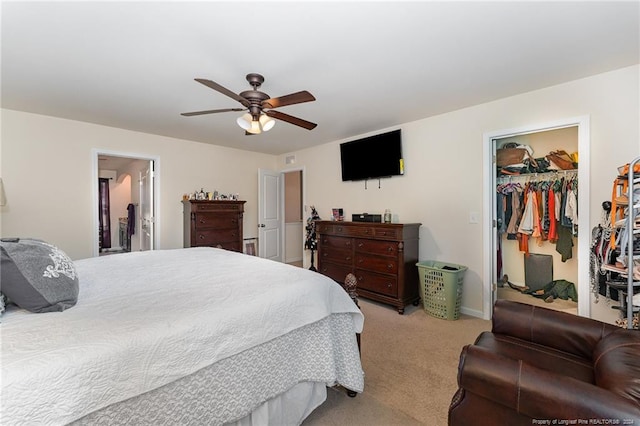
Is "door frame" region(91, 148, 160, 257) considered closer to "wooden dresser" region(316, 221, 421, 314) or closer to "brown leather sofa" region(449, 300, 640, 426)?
"wooden dresser" region(316, 221, 421, 314)

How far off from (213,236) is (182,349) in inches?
141

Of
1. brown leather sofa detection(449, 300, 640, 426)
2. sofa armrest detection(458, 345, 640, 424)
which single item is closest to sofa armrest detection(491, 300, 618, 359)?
brown leather sofa detection(449, 300, 640, 426)

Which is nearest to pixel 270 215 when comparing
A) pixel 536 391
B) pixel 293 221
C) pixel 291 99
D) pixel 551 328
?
pixel 293 221

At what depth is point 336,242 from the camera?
160 inches

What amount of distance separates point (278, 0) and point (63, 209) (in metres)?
3.85

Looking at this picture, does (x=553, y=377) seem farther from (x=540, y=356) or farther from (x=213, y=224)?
(x=213, y=224)

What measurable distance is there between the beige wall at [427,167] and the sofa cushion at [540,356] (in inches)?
61.7

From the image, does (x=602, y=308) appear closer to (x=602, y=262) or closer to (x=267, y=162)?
(x=602, y=262)

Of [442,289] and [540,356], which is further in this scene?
→ [442,289]

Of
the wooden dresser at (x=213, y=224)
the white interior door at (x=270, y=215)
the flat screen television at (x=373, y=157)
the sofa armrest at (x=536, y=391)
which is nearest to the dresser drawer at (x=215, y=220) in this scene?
the wooden dresser at (x=213, y=224)

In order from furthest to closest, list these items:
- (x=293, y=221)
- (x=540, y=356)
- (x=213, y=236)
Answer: (x=293, y=221)
(x=213, y=236)
(x=540, y=356)

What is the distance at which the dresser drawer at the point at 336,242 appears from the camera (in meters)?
3.90

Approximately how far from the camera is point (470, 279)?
3.28 meters

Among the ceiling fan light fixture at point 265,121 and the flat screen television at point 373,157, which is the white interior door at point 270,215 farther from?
the ceiling fan light fixture at point 265,121
